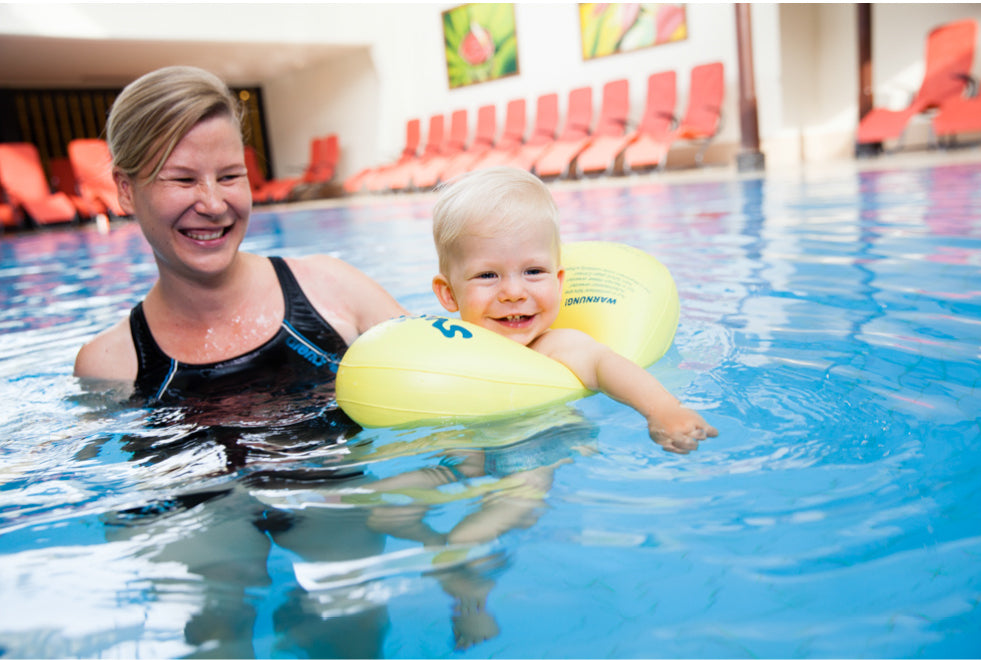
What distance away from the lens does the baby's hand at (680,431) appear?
59.7 inches

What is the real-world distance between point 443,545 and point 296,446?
0.59 meters

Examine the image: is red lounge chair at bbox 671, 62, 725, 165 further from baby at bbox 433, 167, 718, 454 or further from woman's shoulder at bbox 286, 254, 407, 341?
baby at bbox 433, 167, 718, 454

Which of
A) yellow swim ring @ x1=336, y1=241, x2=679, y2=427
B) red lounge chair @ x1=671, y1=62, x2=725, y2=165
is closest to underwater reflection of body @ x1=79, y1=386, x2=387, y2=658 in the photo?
yellow swim ring @ x1=336, y1=241, x2=679, y2=427

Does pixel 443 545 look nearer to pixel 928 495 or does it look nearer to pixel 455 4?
pixel 928 495

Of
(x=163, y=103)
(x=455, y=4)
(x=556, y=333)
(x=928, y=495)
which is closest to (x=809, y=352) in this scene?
(x=556, y=333)

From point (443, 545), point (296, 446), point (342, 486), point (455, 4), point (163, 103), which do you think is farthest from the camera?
point (455, 4)

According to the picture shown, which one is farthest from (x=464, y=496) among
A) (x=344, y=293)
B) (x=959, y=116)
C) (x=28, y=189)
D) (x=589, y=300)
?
(x=28, y=189)

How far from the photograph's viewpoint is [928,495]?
1.32 meters

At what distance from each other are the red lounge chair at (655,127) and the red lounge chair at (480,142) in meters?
2.79

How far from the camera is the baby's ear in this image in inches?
81.6

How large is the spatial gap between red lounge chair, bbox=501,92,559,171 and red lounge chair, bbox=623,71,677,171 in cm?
161

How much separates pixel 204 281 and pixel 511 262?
2.75 feet

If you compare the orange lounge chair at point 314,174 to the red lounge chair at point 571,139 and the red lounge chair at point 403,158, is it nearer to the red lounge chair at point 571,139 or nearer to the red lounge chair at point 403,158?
the red lounge chair at point 403,158

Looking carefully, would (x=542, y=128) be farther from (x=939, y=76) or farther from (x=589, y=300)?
(x=589, y=300)
